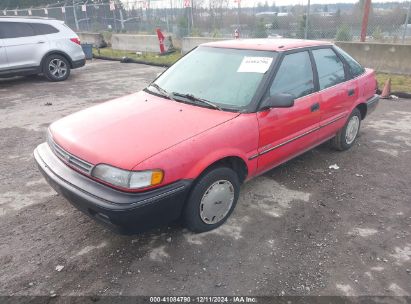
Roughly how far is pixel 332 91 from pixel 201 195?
7.52 ft

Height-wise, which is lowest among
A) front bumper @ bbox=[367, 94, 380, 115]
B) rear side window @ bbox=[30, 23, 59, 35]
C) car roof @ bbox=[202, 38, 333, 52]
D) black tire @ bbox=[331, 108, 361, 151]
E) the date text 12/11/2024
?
the date text 12/11/2024

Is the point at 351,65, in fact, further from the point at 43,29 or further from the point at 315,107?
the point at 43,29

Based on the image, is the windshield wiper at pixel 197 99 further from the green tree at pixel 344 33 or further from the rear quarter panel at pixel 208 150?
the green tree at pixel 344 33

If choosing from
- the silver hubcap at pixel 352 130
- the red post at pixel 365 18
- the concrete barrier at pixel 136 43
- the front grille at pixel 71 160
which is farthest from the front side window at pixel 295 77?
the concrete barrier at pixel 136 43

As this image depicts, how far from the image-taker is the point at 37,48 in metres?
9.20

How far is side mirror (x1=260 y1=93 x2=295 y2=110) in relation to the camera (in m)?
3.19

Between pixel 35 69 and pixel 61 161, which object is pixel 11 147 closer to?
pixel 61 161

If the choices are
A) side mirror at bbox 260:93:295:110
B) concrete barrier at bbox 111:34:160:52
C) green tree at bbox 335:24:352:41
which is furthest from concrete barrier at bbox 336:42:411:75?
concrete barrier at bbox 111:34:160:52

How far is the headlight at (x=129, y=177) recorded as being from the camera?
2.58m

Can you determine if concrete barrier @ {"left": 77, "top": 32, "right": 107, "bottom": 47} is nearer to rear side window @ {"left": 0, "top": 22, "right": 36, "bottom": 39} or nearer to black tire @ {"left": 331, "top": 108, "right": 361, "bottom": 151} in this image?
rear side window @ {"left": 0, "top": 22, "right": 36, "bottom": 39}

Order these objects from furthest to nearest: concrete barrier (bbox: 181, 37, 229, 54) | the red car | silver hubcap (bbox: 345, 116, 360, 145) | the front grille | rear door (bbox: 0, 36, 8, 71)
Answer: concrete barrier (bbox: 181, 37, 229, 54), rear door (bbox: 0, 36, 8, 71), silver hubcap (bbox: 345, 116, 360, 145), the front grille, the red car

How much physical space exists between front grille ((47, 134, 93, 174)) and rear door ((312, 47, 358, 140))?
2.70m

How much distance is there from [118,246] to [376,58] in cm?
899


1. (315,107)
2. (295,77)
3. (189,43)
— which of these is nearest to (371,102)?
(315,107)
